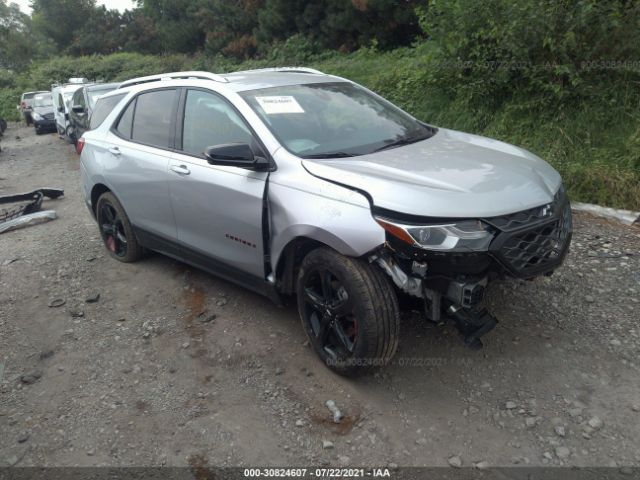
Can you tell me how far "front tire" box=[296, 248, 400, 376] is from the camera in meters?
3.06

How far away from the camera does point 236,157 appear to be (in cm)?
349

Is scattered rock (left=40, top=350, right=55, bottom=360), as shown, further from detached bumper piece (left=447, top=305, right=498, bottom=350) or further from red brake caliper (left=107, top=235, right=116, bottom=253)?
detached bumper piece (left=447, top=305, right=498, bottom=350)

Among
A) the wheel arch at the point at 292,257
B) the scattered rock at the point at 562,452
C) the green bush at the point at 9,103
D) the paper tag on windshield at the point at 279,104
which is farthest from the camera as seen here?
the green bush at the point at 9,103

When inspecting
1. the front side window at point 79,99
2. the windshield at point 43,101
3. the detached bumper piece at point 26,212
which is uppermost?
the front side window at point 79,99

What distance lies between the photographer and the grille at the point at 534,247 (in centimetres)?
294

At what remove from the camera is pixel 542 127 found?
21.5 feet

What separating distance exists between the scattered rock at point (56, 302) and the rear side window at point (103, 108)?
179cm

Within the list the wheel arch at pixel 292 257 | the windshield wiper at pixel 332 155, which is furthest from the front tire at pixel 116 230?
the windshield wiper at pixel 332 155

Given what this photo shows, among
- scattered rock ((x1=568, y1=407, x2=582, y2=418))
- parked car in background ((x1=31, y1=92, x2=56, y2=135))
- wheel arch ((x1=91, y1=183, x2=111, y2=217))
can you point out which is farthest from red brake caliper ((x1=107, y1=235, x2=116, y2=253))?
parked car in background ((x1=31, y1=92, x2=56, y2=135))

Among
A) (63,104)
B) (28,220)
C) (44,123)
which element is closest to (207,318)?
(28,220)

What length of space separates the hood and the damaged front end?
63 millimetres

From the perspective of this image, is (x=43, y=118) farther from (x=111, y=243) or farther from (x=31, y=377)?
(x=31, y=377)

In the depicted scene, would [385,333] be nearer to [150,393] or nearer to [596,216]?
[150,393]

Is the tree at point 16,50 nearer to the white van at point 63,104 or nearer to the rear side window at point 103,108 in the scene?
the white van at point 63,104
